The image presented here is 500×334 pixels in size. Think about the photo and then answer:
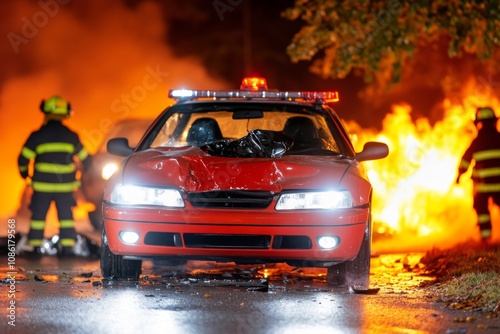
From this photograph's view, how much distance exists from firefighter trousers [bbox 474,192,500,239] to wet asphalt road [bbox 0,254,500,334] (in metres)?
4.44

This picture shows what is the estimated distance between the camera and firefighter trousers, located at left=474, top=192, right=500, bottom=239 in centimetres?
1469

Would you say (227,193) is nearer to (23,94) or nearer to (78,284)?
(78,284)

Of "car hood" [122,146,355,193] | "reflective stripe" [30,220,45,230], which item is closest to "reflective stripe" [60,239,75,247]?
"reflective stripe" [30,220,45,230]

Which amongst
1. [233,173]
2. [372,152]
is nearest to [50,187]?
[372,152]

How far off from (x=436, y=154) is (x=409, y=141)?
0.52 metres

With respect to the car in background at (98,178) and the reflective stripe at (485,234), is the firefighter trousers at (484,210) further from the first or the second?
the car in background at (98,178)

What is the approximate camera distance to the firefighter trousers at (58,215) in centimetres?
1305

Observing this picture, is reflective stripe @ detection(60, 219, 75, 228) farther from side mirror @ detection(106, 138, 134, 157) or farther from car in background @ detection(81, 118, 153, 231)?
side mirror @ detection(106, 138, 134, 157)

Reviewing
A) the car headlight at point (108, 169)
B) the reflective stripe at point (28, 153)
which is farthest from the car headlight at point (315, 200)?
the car headlight at point (108, 169)

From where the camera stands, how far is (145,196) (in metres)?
8.65

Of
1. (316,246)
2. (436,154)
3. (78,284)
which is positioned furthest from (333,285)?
(436,154)

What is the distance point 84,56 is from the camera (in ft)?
78.8

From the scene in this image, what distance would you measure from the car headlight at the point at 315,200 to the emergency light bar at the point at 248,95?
1.74 meters

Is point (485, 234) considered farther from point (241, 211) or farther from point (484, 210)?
point (241, 211)
